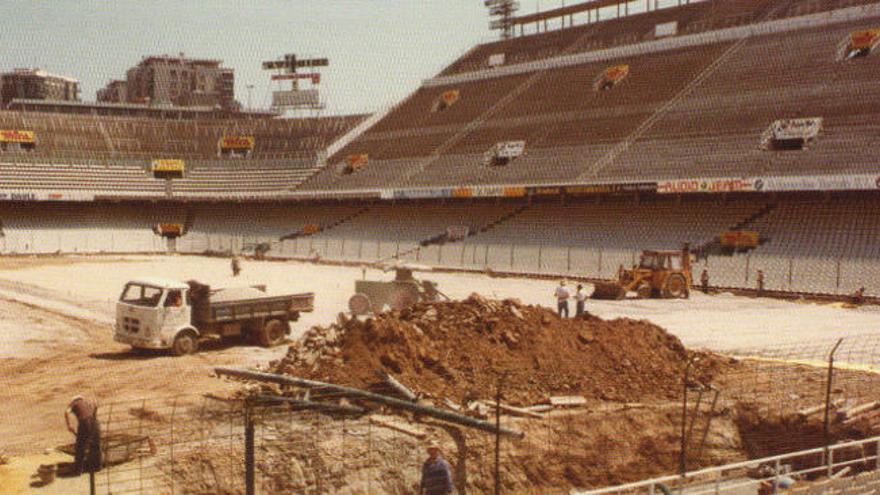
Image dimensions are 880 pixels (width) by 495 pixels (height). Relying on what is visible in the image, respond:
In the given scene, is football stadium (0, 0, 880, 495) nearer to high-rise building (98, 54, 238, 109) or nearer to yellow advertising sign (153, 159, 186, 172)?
yellow advertising sign (153, 159, 186, 172)

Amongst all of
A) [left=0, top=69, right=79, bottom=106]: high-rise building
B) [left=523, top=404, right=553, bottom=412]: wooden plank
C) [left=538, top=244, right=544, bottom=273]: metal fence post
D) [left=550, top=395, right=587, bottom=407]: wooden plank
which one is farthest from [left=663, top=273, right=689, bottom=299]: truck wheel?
[left=0, top=69, right=79, bottom=106]: high-rise building

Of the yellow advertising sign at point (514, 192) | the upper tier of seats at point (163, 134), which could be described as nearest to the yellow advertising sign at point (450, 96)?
the upper tier of seats at point (163, 134)

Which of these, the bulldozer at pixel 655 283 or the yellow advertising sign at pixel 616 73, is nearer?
the bulldozer at pixel 655 283

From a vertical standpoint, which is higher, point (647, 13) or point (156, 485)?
point (647, 13)

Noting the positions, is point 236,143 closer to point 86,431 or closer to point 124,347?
point 124,347

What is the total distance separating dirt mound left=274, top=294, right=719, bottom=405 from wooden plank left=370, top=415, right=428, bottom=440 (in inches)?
51.2

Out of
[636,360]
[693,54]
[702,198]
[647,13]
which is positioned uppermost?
[647,13]

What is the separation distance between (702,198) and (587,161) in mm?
9820

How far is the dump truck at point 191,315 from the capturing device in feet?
70.5

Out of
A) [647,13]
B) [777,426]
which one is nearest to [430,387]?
[777,426]

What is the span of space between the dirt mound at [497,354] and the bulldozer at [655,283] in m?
17.8

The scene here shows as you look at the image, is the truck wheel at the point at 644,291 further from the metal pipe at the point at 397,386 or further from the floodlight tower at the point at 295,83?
the floodlight tower at the point at 295,83

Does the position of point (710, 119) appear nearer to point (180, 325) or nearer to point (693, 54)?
point (693, 54)

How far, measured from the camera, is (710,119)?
5381 cm
